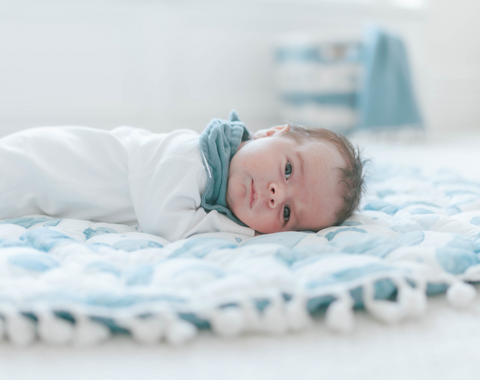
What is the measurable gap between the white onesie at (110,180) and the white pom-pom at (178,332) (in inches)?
13.5

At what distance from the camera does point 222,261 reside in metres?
0.67

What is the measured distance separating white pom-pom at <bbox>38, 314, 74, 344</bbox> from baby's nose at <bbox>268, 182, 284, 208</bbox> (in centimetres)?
46

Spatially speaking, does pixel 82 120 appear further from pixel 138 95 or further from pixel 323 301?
pixel 323 301

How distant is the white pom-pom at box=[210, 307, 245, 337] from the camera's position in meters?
0.52

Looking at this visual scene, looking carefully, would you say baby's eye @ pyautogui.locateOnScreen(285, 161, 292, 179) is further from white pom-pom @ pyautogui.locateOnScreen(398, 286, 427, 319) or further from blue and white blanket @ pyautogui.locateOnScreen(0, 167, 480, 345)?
white pom-pom @ pyautogui.locateOnScreen(398, 286, 427, 319)

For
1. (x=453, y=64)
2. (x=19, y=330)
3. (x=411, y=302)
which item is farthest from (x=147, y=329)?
(x=453, y=64)

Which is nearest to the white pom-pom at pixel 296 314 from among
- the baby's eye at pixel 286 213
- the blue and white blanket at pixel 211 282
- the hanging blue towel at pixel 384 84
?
the blue and white blanket at pixel 211 282

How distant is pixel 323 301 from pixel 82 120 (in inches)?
87.2

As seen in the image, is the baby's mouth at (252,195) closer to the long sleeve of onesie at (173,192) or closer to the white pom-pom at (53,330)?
the long sleeve of onesie at (173,192)

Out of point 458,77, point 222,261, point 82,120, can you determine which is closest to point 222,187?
point 222,261

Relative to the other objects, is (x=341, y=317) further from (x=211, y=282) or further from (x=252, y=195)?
(x=252, y=195)

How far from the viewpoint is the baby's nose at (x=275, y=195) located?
854 millimetres

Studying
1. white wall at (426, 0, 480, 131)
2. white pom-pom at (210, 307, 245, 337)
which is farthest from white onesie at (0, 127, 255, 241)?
white wall at (426, 0, 480, 131)

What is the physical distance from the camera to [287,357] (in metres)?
0.50
